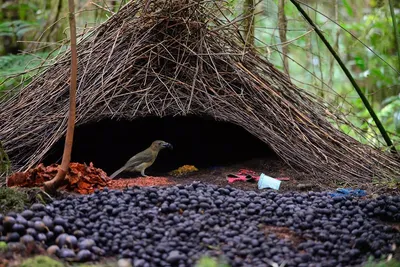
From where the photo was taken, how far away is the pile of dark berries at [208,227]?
327 cm

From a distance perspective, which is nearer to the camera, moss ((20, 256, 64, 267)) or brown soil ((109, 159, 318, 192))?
moss ((20, 256, 64, 267))

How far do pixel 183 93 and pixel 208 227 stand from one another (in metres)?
1.97

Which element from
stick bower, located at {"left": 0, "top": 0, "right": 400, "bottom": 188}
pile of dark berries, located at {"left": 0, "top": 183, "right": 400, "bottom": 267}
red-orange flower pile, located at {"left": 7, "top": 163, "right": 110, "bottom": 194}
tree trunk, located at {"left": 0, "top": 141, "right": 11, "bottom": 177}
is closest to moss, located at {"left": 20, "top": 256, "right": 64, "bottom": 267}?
pile of dark berries, located at {"left": 0, "top": 183, "right": 400, "bottom": 267}

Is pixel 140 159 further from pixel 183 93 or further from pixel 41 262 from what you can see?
pixel 41 262

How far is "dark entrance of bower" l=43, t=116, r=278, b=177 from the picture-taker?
19.3 feet

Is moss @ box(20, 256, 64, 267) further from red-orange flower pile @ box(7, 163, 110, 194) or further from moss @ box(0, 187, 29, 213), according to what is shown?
red-orange flower pile @ box(7, 163, 110, 194)

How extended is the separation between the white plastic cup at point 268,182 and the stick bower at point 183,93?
0.35m

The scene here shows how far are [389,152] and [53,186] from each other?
3029 mm

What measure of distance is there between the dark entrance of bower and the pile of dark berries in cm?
169

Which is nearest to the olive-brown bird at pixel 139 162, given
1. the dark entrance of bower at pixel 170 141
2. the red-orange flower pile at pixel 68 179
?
the dark entrance of bower at pixel 170 141

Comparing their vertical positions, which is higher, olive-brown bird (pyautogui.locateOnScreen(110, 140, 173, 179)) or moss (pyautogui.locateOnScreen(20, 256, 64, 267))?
olive-brown bird (pyautogui.locateOnScreen(110, 140, 173, 179))

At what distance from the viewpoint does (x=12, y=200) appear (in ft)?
12.4

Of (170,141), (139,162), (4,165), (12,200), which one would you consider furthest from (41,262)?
(170,141)

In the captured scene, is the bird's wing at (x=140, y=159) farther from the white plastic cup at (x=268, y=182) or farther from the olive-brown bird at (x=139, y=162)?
the white plastic cup at (x=268, y=182)
